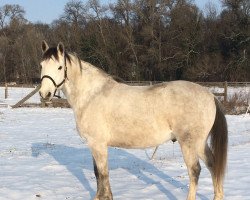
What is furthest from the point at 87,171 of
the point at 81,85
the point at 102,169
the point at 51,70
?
the point at 51,70

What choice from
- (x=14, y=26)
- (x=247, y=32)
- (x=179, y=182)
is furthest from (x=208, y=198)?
(x=14, y=26)

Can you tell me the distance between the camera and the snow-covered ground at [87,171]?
641 centimetres

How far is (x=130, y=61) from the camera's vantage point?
169 ft

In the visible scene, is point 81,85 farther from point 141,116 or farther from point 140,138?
point 140,138

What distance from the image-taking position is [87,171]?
8070 mm

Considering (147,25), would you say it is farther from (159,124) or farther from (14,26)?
(159,124)

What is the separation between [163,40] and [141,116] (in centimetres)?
4510

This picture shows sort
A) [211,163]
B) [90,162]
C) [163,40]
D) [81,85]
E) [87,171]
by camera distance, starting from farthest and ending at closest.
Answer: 1. [163,40]
2. [90,162]
3. [87,171]
4. [81,85]
5. [211,163]

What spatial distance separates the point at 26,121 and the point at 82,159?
8.71m

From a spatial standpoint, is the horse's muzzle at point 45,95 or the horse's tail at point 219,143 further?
the horse's tail at point 219,143

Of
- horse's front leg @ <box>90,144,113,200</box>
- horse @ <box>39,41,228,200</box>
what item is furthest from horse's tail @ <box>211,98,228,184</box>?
horse's front leg @ <box>90,144,113,200</box>

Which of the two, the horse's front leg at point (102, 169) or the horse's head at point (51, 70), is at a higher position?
the horse's head at point (51, 70)

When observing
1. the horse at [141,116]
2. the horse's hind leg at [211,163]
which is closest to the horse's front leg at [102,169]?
the horse at [141,116]

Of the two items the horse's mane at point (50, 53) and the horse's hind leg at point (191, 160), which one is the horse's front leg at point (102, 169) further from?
the horse's mane at point (50, 53)
